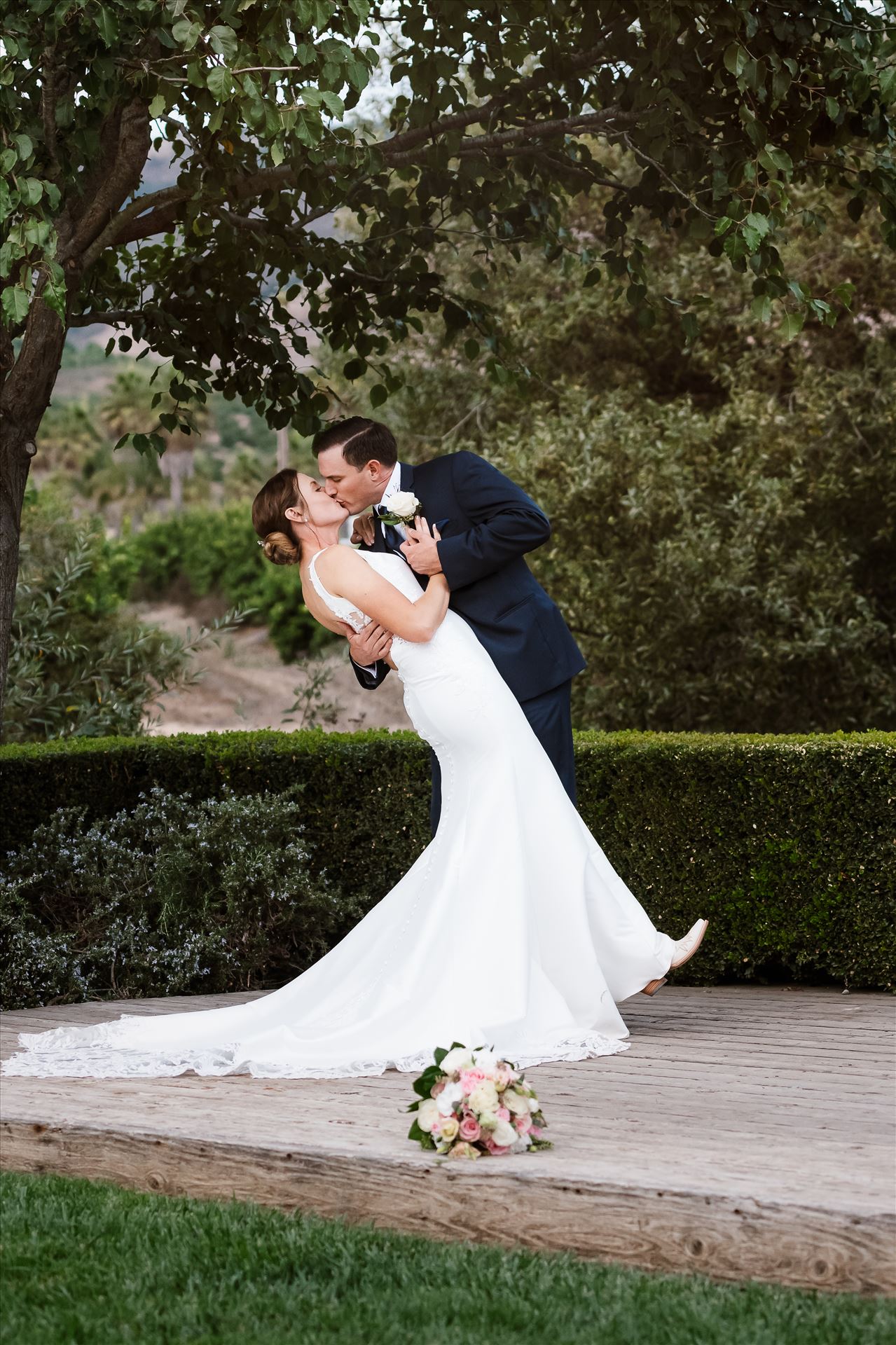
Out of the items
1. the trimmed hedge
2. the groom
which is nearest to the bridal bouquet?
the groom

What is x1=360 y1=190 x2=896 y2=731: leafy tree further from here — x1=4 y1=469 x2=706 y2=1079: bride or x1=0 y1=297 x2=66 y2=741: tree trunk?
x1=4 y1=469 x2=706 y2=1079: bride

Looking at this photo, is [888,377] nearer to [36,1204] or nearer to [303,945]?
[303,945]

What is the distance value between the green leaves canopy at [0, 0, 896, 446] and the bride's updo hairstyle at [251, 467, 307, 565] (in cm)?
93

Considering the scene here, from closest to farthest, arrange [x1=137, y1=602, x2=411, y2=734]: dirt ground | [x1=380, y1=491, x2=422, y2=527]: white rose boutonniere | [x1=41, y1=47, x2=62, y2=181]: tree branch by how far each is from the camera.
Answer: [x1=41, y1=47, x2=62, y2=181]: tree branch
[x1=380, y1=491, x2=422, y2=527]: white rose boutonniere
[x1=137, y1=602, x2=411, y2=734]: dirt ground

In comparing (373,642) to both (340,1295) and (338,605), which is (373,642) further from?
(340,1295)

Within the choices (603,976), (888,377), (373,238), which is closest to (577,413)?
(888,377)

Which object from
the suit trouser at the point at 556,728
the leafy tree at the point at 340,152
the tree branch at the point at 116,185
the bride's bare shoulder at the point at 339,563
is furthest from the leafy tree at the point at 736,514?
the bride's bare shoulder at the point at 339,563

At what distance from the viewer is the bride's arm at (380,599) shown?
196 inches

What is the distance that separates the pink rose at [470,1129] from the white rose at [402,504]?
2283mm

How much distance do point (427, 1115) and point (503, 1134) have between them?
Result: 0.19 m

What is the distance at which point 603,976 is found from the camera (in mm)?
4934

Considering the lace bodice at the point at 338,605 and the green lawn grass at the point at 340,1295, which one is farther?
the lace bodice at the point at 338,605

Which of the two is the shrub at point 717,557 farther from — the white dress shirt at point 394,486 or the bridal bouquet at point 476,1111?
the bridal bouquet at point 476,1111

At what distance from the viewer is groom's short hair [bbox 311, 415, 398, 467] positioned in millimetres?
5000
